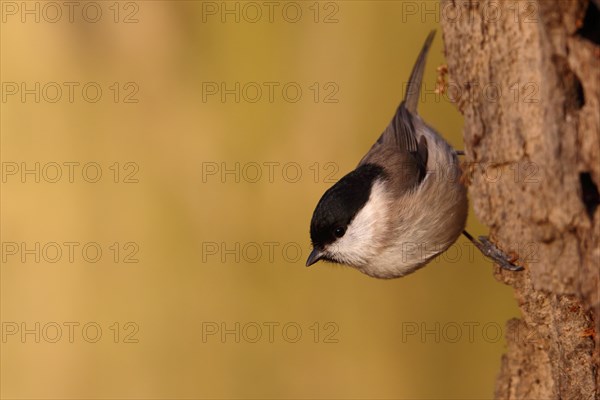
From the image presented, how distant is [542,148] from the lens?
4.67 ft

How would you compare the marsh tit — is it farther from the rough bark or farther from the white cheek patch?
the rough bark

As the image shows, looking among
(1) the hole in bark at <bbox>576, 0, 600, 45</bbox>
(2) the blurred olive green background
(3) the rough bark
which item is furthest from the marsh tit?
(1) the hole in bark at <bbox>576, 0, 600, 45</bbox>

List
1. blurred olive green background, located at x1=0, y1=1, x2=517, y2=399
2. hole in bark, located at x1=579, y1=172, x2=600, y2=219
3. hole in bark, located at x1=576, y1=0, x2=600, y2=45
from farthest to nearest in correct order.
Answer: blurred olive green background, located at x1=0, y1=1, x2=517, y2=399, hole in bark, located at x1=579, y1=172, x2=600, y2=219, hole in bark, located at x1=576, y1=0, x2=600, y2=45

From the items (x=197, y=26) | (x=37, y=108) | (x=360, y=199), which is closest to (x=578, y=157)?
(x=360, y=199)

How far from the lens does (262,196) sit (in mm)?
2822

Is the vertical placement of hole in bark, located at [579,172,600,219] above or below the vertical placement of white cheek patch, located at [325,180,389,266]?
above

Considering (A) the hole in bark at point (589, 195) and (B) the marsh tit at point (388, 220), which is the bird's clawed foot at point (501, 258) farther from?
(A) the hole in bark at point (589, 195)

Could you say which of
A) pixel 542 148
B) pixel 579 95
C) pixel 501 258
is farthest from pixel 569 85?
pixel 501 258

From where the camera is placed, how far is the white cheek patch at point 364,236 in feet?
7.13

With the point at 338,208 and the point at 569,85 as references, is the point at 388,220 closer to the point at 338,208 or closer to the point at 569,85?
the point at 338,208

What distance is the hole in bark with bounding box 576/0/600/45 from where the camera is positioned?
1260 mm

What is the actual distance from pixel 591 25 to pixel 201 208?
1.81m

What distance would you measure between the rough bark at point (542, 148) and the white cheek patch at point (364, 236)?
468 millimetres

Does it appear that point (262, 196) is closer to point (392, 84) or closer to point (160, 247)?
point (160, 247)
